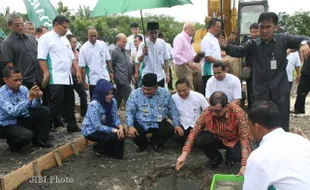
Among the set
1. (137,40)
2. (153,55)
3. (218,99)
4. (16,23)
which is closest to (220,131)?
(218,99)

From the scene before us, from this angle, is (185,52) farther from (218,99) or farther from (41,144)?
(41,144)

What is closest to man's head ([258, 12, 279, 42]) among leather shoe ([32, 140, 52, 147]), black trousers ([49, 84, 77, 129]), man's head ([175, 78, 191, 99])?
man's head ([175, 78, 191, 99])

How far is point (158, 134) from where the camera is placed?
15.9 ft

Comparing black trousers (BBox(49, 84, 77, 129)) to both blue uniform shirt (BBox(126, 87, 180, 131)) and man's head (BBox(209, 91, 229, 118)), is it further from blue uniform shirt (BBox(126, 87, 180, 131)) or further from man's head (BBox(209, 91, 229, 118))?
man's head (BBox(209, 91, 229, 118))

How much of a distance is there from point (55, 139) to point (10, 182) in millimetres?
1754

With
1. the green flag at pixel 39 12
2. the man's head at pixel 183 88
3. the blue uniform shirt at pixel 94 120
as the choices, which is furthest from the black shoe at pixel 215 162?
the green flag at pixel 39 12

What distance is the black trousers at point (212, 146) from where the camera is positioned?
4199 mm

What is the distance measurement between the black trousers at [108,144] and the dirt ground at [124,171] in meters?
0.10

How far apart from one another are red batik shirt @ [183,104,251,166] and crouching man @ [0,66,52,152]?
2.05 meters

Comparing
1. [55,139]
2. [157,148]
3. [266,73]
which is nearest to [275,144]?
[266,73]

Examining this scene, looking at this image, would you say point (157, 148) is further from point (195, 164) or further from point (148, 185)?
point (148, 185)

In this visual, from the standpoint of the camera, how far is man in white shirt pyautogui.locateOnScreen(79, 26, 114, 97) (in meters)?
5.88

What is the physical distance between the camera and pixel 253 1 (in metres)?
8.96

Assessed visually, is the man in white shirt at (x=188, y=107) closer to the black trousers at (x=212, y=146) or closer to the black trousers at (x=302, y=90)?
the black trousers at (x=212, y=146)
